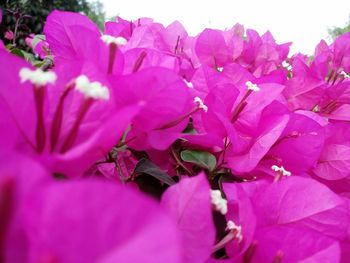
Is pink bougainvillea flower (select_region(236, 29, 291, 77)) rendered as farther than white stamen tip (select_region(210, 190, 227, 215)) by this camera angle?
Yes

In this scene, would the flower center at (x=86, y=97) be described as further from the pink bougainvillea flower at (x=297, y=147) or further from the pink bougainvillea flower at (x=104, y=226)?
the pink bougainvillea flower at (x=297, y=147)

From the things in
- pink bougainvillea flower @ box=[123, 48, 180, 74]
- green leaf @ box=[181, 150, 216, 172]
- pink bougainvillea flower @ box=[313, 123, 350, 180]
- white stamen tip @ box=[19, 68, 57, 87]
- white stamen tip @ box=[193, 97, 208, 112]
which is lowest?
pink bougainvillea flower @ box=[313, 123, 350, 180]

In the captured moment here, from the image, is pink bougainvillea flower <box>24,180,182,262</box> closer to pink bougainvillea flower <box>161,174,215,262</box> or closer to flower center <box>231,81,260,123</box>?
pink bougainvillea flower <box>161,174,215,262</box>

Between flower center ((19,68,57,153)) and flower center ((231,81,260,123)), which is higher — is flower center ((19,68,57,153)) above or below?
above

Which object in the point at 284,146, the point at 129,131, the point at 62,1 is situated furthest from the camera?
the point at 62,1

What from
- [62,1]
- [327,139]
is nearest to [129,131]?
[327,139]

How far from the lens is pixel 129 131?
419 mm

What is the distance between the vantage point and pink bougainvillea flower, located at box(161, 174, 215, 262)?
0.31m

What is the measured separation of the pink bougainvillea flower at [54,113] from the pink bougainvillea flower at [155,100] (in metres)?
0.03

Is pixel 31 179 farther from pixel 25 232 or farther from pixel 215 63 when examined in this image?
pixel 215 63

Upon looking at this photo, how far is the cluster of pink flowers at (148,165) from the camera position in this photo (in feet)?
0.59

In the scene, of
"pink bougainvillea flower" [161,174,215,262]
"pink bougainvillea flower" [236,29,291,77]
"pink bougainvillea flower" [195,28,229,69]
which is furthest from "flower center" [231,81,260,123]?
"pink bougainvillea flower" [236,29,291,77]

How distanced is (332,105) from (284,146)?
35 centimetres

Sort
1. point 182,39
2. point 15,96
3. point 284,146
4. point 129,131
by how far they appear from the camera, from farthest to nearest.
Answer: point 182,39 → point 284,146 → point 129,131 → point 15,96
